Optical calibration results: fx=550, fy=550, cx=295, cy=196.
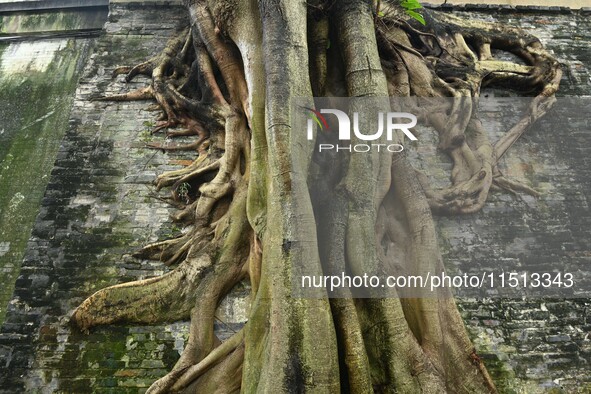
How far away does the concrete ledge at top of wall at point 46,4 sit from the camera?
701 cm

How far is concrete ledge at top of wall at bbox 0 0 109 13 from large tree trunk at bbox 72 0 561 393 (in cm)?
225

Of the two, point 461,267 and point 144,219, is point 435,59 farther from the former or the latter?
point 144,219

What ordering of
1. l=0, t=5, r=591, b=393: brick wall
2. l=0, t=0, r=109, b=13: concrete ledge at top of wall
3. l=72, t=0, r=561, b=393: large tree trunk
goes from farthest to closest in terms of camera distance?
l=0, t=0, r=109, b=13: concrete ledge at top of wall → l=0, t=5, r=591, b=393: brick wall → l=72, t=0, r=561, b=393: large tree trunk

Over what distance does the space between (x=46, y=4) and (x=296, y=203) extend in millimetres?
5562

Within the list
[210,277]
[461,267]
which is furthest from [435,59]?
[210,277]

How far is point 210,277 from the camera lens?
3.98 metres

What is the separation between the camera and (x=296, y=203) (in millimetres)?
3359

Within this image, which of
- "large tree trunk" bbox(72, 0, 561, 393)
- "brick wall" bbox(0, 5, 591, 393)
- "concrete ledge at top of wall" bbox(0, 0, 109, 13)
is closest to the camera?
"large tree trunk" bbox(72, 0, 561, 393)

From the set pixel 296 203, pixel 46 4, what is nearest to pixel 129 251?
pixel 296 203

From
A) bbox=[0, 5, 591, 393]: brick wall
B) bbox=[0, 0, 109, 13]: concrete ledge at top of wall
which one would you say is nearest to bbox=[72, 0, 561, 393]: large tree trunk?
bbox=[0, 5, 591, 393]: brick wall

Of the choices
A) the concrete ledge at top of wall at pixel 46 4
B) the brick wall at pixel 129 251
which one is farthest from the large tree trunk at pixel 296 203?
the concrete ledge at top of wall at pixel 46 4

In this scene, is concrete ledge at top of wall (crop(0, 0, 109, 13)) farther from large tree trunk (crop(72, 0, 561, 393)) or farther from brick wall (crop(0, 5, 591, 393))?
large tree trunk (crop(72, 0, 561, 393))

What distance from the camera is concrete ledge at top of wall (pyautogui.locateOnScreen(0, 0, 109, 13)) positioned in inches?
276

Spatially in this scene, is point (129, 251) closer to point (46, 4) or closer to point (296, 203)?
point (296, 203)
